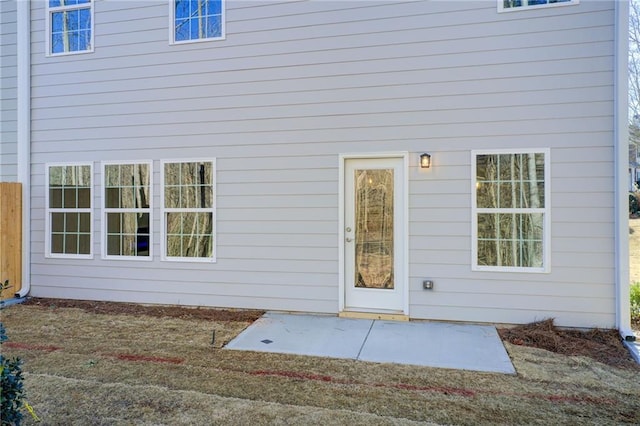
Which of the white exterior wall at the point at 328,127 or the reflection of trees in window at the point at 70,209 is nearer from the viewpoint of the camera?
the white exterior wall at the point at 328,127

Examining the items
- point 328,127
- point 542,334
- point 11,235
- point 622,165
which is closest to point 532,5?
point 622,165

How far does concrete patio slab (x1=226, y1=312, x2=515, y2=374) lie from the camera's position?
13.2ft

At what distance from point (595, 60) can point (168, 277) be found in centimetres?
628

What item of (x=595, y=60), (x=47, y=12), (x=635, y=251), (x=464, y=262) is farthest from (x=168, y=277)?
(x=635, y=251)

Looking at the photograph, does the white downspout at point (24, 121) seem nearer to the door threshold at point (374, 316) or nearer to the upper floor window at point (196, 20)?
the upper floor window at point (196, 20)

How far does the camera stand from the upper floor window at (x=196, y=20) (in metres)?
5.95

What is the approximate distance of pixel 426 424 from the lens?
9.04ft

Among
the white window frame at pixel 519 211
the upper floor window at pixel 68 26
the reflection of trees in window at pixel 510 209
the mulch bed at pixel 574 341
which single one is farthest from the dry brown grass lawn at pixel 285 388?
the upper floor window at pixel 68 26

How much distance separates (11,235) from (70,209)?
39.6 inches

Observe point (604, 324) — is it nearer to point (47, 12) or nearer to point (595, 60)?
point (595, 60)

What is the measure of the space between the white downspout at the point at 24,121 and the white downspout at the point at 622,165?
8377 millimetres

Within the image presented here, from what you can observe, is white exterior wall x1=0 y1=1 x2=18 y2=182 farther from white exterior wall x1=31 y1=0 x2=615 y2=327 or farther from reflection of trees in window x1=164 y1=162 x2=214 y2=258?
reflection of trees in window x1=164 y1=162 x2=214 y2=258

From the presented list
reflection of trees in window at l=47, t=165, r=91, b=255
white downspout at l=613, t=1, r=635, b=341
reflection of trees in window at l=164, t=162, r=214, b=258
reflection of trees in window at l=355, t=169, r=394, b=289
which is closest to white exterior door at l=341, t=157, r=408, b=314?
reflection of trees in window at l=355, t=169, r=394, b=289

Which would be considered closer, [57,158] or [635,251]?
[57,158]
